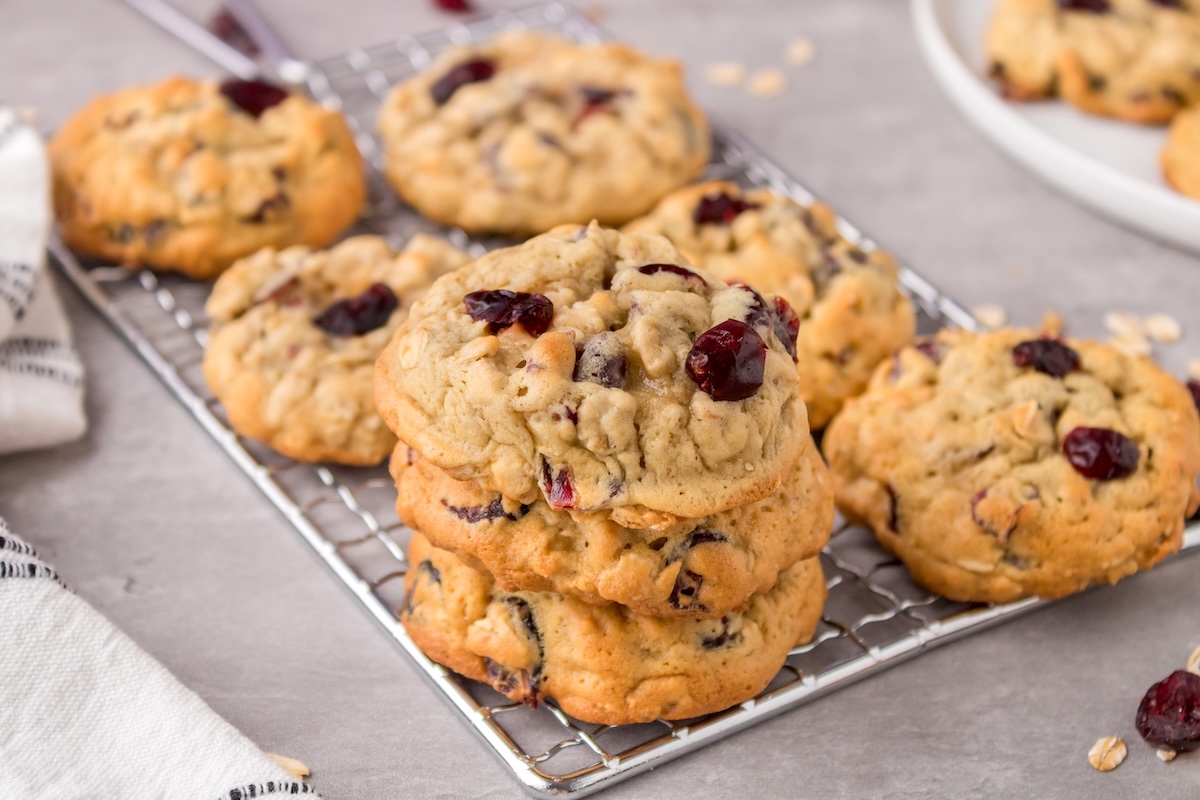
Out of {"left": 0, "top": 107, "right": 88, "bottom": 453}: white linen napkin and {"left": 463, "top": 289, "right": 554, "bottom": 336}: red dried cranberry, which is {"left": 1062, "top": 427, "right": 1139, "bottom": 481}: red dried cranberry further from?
{"left": 0, "top": 107, "right": 88, "bottom": 453}: white linen napkin

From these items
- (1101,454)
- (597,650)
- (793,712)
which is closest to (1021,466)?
(1101,454)

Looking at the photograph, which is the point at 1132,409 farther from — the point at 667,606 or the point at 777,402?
the point at 667,606

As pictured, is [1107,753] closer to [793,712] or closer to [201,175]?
[793,712]

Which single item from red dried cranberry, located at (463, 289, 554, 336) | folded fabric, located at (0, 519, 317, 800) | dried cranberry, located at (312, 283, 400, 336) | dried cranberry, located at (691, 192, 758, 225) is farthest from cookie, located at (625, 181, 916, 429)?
folded fabric, located at (0, 519, 317, 800)

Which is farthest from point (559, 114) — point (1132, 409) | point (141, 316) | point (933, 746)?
point (933, 746)

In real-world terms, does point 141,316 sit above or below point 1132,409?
below
